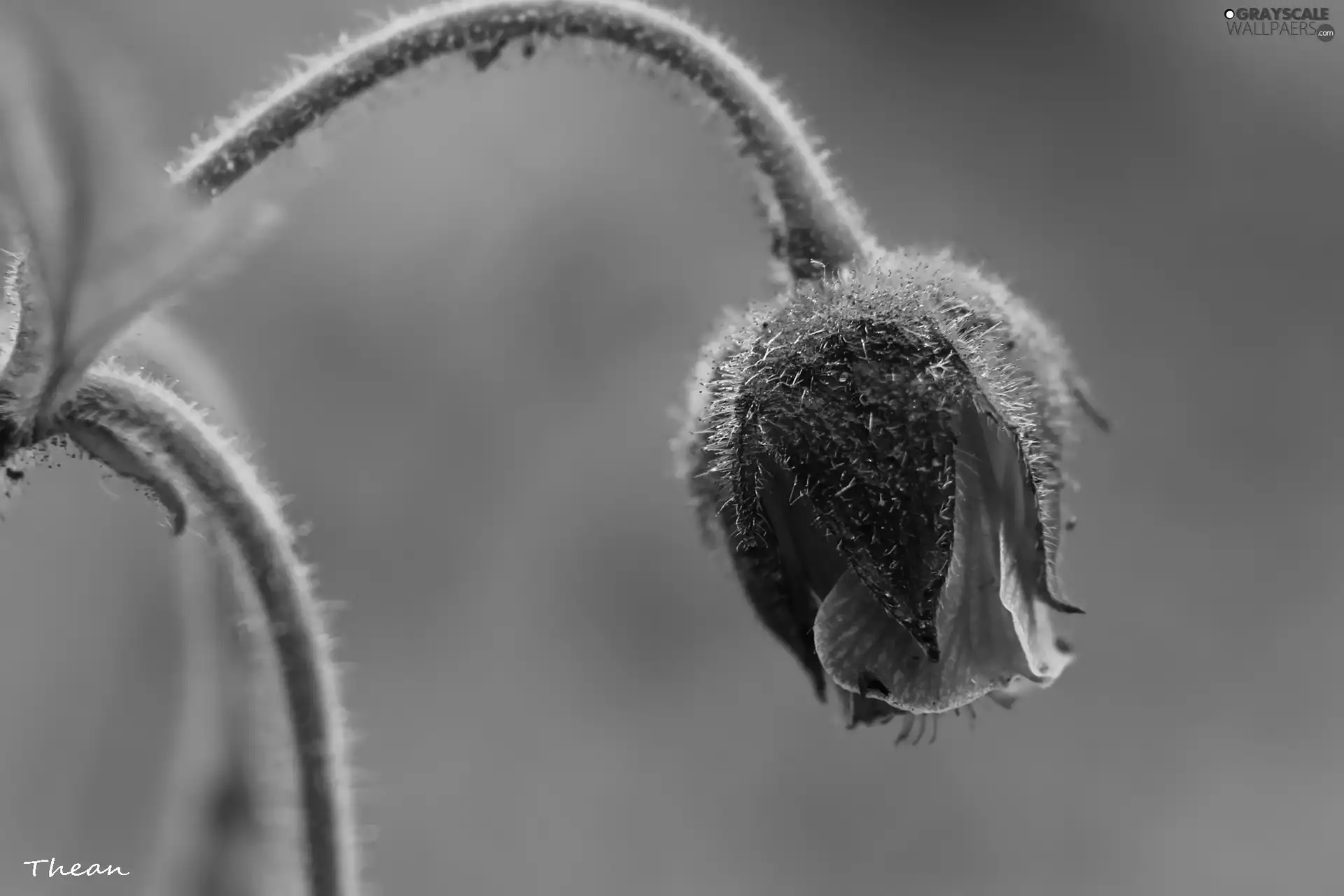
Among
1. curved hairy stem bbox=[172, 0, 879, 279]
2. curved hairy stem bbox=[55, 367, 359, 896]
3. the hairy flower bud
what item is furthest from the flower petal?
curved hairy stem bbox=[55, 367, 359, 896]

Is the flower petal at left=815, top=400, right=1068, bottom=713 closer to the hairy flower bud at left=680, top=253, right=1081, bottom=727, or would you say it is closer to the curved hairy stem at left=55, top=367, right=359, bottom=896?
the hairy flower bud at left=680, top=253, right=1081, bottom=727

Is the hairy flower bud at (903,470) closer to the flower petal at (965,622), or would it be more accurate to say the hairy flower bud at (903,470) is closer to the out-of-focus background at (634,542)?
the flower petal at (965,622)

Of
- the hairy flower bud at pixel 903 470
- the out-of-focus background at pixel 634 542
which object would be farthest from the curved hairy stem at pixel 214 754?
the out-of-focus background at pixel 634 542

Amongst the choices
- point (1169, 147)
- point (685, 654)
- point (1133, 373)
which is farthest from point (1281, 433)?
point (685, 654)

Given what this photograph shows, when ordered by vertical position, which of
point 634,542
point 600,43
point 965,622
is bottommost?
point 965,622

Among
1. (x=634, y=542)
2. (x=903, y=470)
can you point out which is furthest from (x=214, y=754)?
(x=634, y=542)

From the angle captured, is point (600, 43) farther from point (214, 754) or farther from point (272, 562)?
point (214, 754)

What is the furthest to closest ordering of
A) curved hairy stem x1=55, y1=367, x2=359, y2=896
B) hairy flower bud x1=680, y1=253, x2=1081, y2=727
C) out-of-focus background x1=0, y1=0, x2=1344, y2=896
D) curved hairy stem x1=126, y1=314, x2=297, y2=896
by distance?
out-of-focus background x1=0, y1=0, x2=1344, y2=896 → curved hairy stem x1=126, y1=314, x2=297, y2=896 → hairy flower bud x1=680, y1=253, x2=1081, y2=727 → curved hairy stem x1=55, y1=367, x2=359, y2=896
